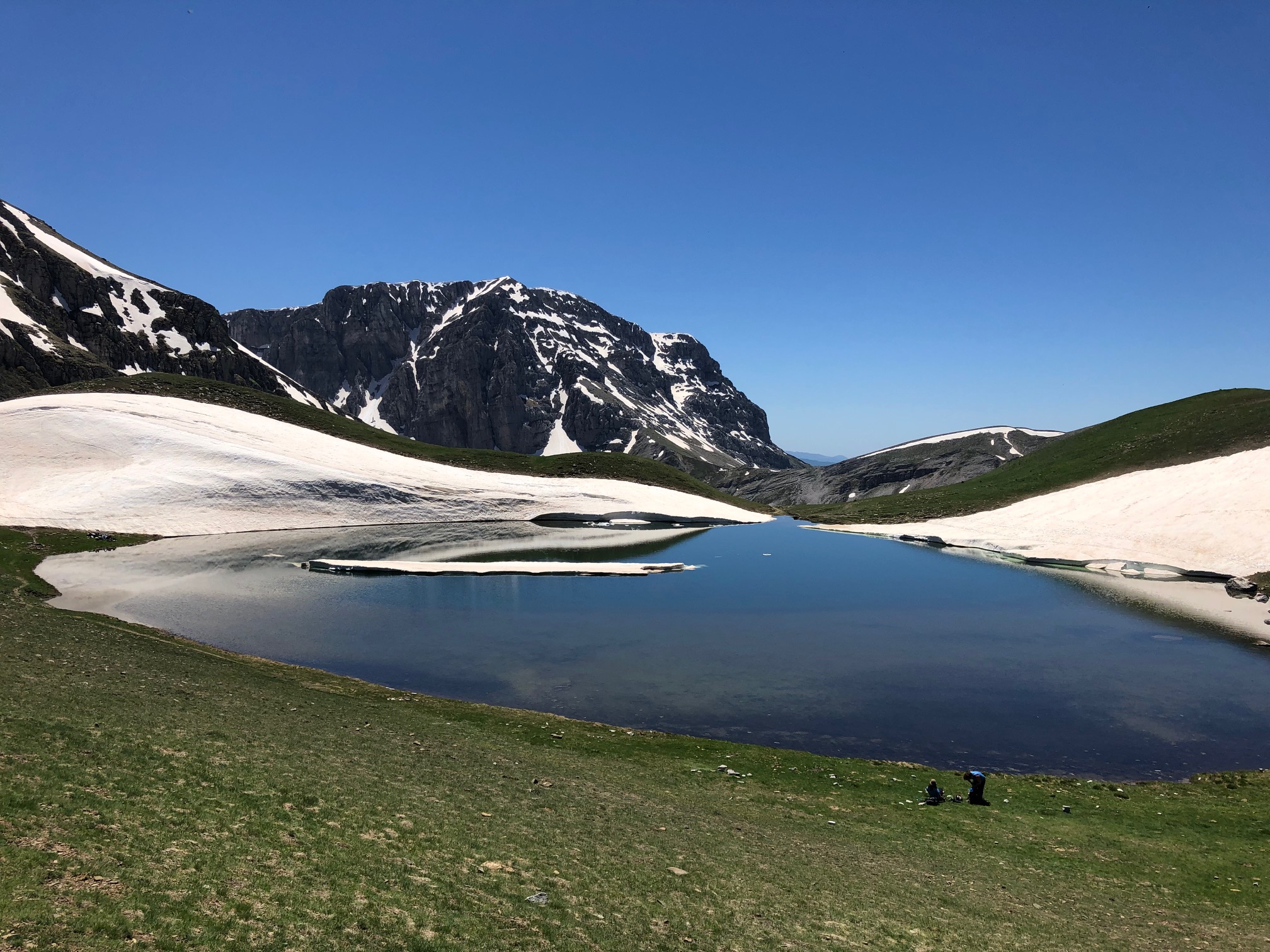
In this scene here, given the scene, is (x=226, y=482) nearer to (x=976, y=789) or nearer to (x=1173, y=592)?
(x=976, y=789)

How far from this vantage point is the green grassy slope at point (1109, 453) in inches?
4173

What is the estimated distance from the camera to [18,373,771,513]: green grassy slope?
127 m

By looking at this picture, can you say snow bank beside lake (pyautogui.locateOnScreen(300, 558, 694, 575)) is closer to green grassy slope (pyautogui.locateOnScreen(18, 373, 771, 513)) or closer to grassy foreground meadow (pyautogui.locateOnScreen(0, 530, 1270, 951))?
grassy foreground meadow (pyautogui.locateOnScreen(0, 530, 1270, 951))

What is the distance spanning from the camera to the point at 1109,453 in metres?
122

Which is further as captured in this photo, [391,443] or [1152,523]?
[391,443]

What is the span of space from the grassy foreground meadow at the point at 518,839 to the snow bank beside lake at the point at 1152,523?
61.3 meters

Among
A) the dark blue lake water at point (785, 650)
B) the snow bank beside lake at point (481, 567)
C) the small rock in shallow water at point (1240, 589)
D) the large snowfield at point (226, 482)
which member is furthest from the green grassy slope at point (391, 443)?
the small rock in shallow water at point (1240, 589)

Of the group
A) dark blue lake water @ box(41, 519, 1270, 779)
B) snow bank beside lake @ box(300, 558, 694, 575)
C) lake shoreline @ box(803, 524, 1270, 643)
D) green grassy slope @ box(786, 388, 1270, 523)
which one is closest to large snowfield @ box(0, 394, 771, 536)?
dark blue lake water @ box(41, 519, 1270, 779)

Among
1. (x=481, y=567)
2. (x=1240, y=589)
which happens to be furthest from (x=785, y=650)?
(x=1240, y=589)

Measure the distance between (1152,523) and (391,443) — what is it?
5116 inches

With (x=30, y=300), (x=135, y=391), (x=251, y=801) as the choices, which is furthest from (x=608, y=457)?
(x=30, y=300)

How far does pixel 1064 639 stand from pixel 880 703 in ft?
75.5

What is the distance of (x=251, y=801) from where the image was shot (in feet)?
51.3

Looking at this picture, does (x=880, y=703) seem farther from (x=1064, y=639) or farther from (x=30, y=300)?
(x=30, y=300)
